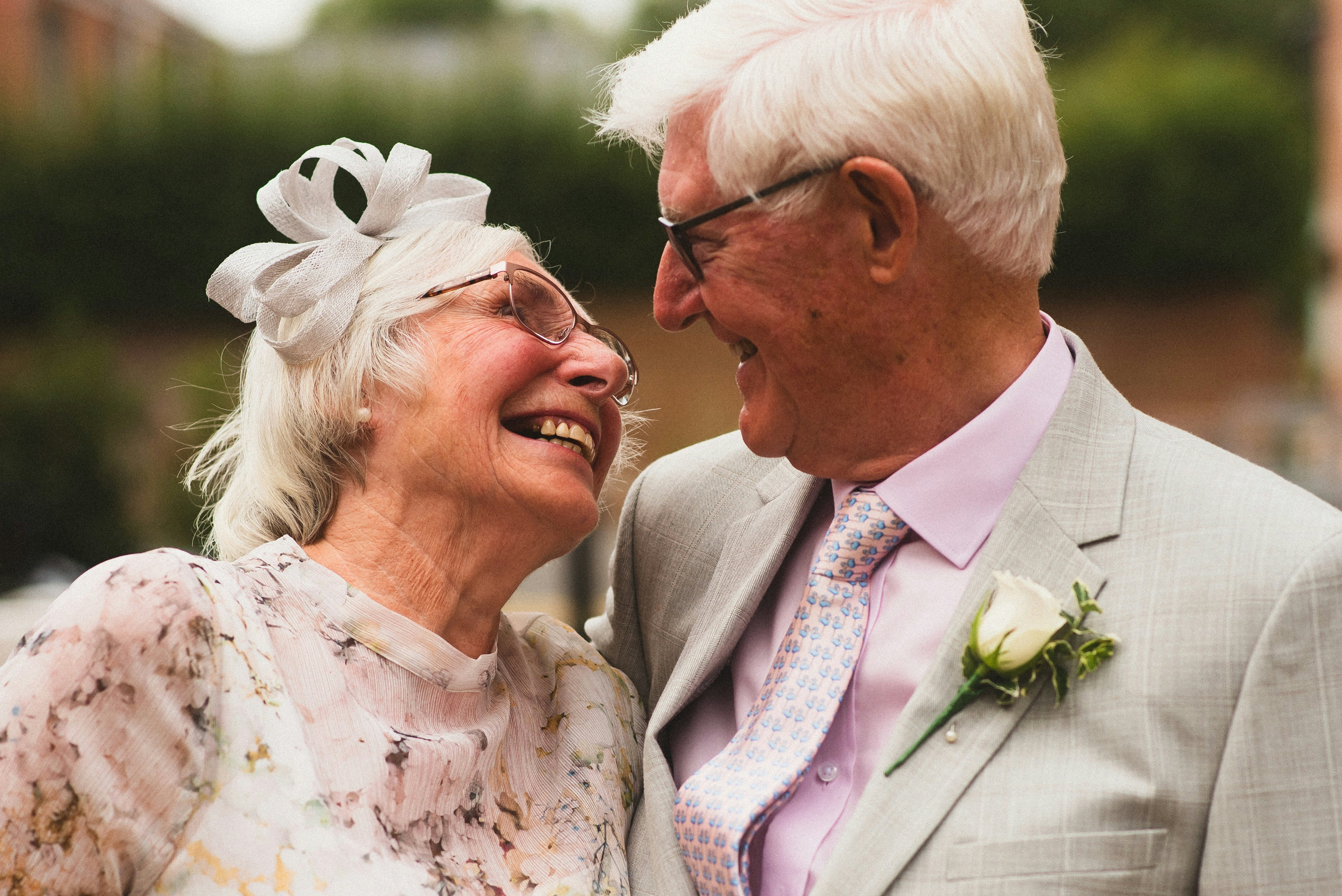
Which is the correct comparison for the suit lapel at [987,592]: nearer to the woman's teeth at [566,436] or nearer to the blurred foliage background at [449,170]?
the woman's teeth at [566,436]

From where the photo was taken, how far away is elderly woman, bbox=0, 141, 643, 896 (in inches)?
71.4

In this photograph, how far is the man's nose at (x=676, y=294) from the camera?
232 cm

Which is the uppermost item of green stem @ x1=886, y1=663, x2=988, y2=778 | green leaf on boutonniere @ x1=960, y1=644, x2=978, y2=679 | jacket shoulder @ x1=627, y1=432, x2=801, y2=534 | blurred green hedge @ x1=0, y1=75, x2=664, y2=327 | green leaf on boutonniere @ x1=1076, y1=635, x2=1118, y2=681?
green leaf on boutonniere @ x1=1076, y1=635, x2=1118, y2=681

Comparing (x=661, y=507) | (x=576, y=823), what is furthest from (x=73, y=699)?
(x=661, y=507)

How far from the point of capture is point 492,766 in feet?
7.35

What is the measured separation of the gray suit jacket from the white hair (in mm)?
325

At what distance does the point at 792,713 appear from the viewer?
6.95 ft

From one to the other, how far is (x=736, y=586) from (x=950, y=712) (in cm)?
56

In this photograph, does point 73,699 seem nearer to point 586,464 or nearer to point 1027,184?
point 586,464

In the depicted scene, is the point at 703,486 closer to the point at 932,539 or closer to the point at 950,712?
the point at 932,539

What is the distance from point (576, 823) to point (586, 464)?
66cm

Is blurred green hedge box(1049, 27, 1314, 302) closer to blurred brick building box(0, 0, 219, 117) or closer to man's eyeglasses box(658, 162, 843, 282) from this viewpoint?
blurred brick building box(0, 0, 219, 117)

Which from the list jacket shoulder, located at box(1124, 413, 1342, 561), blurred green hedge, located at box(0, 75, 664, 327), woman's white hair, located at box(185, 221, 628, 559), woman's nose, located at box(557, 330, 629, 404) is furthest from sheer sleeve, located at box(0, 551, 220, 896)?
blurred green hedge, located at box(0, 75, 664, 327)

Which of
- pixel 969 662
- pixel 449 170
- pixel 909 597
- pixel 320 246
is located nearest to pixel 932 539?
pixel 909 597
